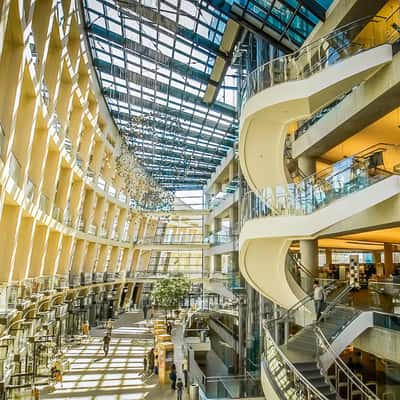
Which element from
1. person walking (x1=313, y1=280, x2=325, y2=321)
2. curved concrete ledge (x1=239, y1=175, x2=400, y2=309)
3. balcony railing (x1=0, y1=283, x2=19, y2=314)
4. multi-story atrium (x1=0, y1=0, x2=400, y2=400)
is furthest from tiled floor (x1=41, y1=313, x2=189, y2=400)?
person walking (x1=313, y1=280, x2=325, y2=321)

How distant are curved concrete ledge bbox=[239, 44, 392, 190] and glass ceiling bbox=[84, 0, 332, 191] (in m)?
3.51

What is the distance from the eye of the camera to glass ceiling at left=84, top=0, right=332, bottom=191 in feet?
50.9

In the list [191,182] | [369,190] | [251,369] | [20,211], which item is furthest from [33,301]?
[191,182]

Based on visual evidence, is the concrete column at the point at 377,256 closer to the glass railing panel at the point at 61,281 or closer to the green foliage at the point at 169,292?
the green foliage at the point at 169,292

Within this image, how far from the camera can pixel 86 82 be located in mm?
24609

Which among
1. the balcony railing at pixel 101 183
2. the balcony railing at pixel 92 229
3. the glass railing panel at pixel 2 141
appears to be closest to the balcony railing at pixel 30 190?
the glass railing panel at pixel 2 141

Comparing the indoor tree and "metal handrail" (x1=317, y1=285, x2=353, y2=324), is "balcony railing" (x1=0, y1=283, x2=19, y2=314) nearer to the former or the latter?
"metal handrail" (x1=317, y1=285, x2=353, y2=324)

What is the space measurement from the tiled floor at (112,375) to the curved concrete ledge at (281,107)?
844cm

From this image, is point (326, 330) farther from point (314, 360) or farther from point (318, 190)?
point (318, 190)

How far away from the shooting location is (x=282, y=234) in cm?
1188

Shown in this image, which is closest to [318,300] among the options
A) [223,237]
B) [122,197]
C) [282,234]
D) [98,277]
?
[282,234]

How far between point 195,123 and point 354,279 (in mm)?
19702

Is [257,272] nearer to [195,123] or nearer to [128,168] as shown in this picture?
[128,168]

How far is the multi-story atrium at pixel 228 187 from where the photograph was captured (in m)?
10.3
